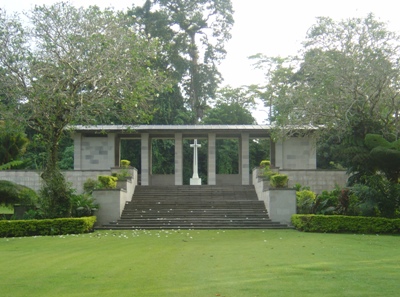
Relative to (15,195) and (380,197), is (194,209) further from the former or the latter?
(380,197)

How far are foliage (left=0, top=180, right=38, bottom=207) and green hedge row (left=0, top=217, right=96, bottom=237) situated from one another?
2.52 m

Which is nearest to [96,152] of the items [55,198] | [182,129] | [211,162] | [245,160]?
[182,129]

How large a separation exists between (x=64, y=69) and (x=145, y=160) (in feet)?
40.4

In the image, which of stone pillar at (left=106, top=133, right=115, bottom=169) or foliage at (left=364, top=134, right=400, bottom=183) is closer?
foliage at (left=364, top=134, right=400, bottom=183)

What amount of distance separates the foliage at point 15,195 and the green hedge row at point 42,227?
252cm

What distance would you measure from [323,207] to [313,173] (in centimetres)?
626

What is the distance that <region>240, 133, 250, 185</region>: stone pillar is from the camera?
34188 millimetres

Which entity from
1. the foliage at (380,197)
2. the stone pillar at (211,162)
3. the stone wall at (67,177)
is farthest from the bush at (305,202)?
the stone wall at (67,177)

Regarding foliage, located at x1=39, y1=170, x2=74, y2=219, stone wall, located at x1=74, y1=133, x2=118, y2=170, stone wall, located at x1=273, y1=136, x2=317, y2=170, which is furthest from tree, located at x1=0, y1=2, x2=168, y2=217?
stone wall, located at x1=273, y1=136, x2=317, y2=170

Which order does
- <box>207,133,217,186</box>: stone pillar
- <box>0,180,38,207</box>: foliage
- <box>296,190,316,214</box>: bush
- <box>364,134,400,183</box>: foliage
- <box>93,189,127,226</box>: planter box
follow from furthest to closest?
<box>207,133,217,186</box>: stone pillar, <box>93,189,127,226</box>: planter box, <box>296,190,316,214</box>: bush, <box>0,180,38,207</box>: foliage, <box>364,134,400,183</box>: foliage

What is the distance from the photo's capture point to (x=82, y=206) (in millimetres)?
24766

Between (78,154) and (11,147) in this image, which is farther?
(78,154)

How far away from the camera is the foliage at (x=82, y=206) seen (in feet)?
80.2

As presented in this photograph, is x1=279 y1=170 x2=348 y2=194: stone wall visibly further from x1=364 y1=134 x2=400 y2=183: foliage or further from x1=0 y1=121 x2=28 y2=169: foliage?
x1=0 y1=121 x2=28 y2=169: foliage
